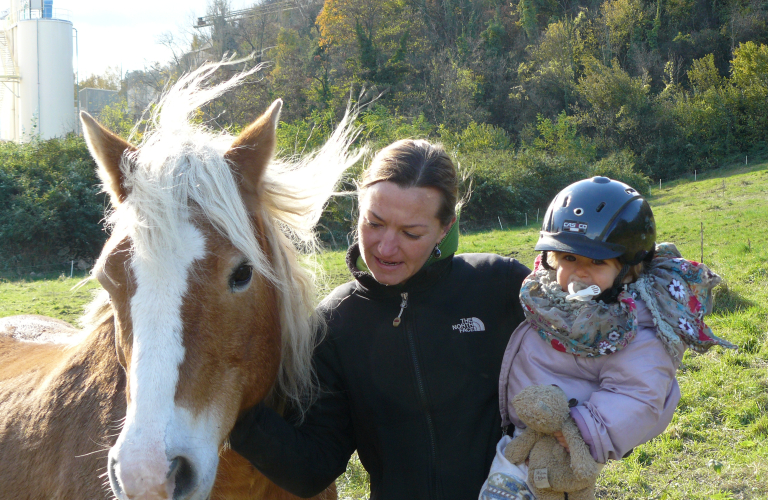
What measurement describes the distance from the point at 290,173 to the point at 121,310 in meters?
0.88

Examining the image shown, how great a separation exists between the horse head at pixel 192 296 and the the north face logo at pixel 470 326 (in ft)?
1.96

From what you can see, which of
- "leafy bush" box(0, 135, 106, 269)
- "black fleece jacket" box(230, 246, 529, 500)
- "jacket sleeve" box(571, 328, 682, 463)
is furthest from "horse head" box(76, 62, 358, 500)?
"leafy bush" box(0, 135, 106, 269)

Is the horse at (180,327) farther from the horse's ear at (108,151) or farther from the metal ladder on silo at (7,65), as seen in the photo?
the metal ladder on silo at (7,65)

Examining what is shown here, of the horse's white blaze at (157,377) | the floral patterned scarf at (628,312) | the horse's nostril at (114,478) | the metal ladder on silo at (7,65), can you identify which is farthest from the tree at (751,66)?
the horse's nostril at (114,478)

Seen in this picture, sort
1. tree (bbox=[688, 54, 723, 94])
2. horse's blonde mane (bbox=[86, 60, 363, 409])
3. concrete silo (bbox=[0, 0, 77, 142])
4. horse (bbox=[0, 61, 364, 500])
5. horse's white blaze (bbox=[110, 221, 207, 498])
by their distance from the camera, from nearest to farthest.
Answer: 1. horse's white blaze (bbox=[110, 221, 207, 498])
2. horse (bbox=[0, 61, 364, 500])
3. horse's blonde mane (bbox=[86, 60, 363, 409])
4. concrete silo (bbox=[0, 0, 77, 142])
5. tree (bbox=[688, 54, 723, 94])

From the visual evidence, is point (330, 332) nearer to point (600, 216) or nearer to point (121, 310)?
point (121, 310)

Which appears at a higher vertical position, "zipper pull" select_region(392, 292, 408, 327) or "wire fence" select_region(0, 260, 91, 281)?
"zipper pull" select_region(392, 292, 408, 327)

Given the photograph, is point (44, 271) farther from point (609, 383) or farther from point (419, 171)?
point (609, 383)

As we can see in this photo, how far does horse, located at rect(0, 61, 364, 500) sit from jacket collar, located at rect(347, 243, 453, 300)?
0.78 ft

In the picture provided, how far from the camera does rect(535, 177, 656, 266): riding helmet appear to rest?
2.15 m

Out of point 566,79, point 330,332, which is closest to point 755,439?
point 330,332

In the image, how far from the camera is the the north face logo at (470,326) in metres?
2.19

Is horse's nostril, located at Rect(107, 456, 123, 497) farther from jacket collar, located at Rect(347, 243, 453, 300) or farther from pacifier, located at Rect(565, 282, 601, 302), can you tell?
pacifier, located at Rect(565, 282, 601, 302)

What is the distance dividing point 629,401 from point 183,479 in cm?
143
